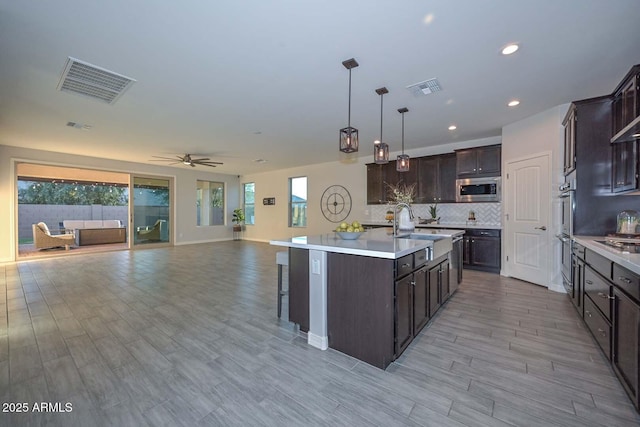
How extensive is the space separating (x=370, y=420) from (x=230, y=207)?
10.2 m

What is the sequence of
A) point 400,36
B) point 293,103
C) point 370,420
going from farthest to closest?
point 293,103 < point 400,36 < point 370,420

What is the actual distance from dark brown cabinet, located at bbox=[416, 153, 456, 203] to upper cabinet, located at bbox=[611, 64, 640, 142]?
284cm

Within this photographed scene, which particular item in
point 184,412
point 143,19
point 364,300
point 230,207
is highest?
point 143,19

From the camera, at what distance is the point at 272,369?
204 cm

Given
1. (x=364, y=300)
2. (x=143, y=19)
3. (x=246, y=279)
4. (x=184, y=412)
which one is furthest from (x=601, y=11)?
(x=246, y=279)

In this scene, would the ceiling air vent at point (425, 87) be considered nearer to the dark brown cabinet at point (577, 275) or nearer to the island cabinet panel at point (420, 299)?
the island cabinet panel at point (420, 299)

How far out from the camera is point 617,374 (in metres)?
1.86

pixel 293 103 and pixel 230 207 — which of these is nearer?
pixel 293 103

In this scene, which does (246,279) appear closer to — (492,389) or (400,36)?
(492,389)

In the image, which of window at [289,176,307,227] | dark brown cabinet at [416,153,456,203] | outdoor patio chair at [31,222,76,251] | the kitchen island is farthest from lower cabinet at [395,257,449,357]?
outdoor patio chair at [31,222,76,251]

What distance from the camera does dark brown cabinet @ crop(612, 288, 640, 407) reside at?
158 cm

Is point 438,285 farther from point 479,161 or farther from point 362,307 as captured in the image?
point 479,161

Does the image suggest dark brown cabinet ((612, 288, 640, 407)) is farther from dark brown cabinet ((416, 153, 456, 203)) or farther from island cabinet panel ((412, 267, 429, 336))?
dark brown cabinet ((416, 153, 456, 203))

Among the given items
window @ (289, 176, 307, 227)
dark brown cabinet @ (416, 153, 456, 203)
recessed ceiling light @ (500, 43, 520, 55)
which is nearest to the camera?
recessed ceiling light @ (500, 43, 520, 55)
